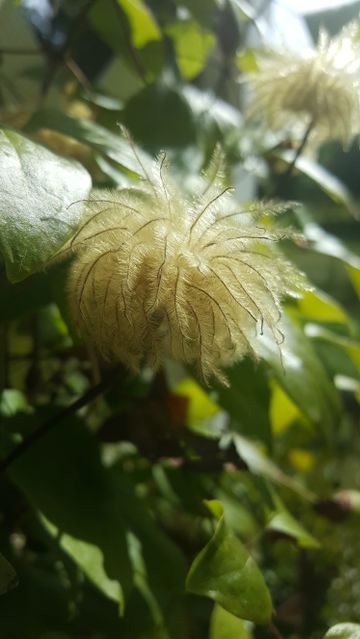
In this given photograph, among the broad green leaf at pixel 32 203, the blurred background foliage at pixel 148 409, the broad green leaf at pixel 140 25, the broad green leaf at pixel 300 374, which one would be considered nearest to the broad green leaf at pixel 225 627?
the blurred background foliage at pixel 148 409

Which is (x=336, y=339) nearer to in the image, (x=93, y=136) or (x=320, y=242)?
(x=320, y=242)

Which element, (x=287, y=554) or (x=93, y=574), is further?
(x=287, y=554)

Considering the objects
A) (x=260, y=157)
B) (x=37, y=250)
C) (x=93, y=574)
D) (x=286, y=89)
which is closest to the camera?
(x=37, y=250)

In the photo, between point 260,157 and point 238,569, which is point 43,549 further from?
point 260,157

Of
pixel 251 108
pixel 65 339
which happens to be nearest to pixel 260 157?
pixel 251 108

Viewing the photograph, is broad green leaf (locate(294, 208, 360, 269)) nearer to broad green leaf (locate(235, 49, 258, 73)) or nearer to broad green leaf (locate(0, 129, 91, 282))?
broad green leaf (locate(235, 49, 258, 73))

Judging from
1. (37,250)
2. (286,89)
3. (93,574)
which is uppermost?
(286,89)
